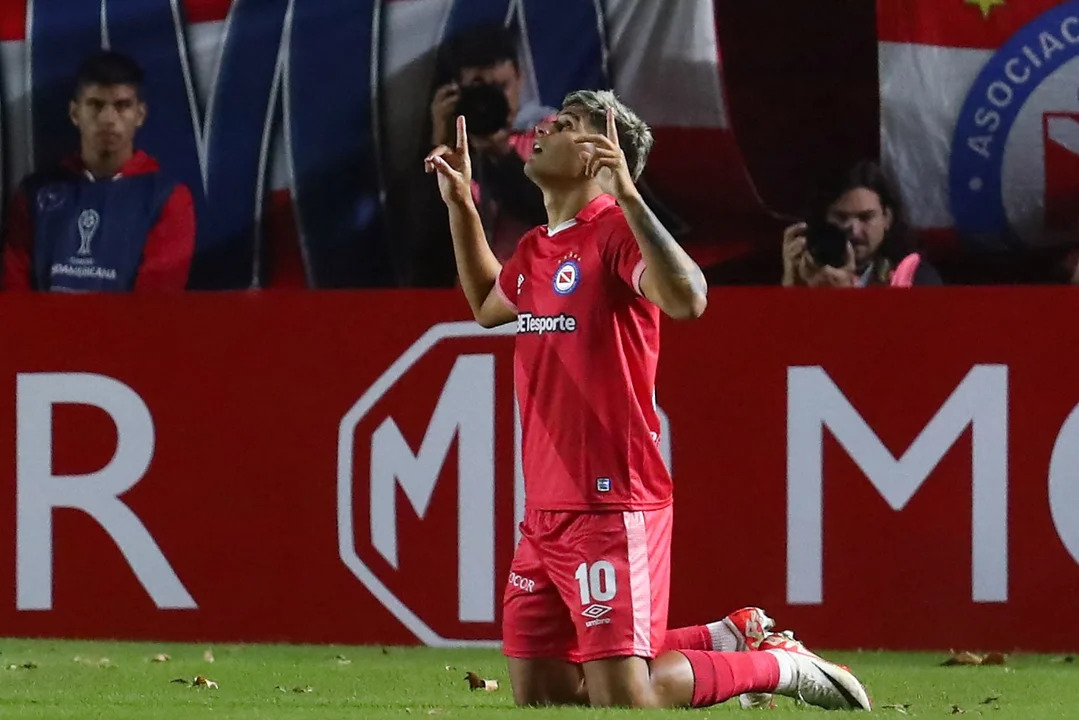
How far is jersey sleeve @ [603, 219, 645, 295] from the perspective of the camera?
5227mm

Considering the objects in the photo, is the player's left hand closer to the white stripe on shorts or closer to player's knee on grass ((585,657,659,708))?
the white stripe on shorts

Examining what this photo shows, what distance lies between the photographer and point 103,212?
8500 mm

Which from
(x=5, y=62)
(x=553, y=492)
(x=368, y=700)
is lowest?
(x=368, y=700)

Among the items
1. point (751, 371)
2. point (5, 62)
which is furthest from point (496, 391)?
point (5, 62)

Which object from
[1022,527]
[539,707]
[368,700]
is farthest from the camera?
[1022,527]

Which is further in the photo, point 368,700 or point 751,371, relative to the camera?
point 751,371

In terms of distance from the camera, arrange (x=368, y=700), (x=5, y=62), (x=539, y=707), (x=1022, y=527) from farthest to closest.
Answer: (x=5, y=62) < (x=1022, y=527) < (x=368, y=700) < (x=539, y=707)

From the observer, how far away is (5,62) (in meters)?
8.53

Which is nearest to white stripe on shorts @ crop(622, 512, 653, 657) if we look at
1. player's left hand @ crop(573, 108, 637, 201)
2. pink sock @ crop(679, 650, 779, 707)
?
pink sock @ crop(679, 650, 779, 707)

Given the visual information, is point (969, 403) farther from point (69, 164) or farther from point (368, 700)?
point (69, 164)

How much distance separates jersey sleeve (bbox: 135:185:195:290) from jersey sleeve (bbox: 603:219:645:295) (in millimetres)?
3416

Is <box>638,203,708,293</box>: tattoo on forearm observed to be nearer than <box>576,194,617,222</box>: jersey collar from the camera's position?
Yes

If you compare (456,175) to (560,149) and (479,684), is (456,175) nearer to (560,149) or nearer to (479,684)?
(560,149)

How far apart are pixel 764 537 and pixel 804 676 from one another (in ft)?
7.65
